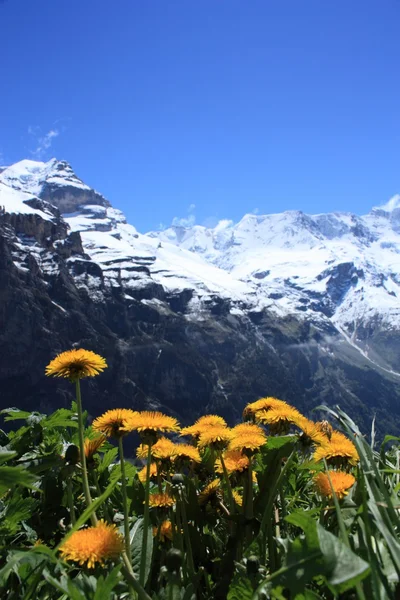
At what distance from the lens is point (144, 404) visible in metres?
182

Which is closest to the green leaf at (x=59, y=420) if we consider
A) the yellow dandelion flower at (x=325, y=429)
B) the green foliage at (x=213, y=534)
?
the green foliage at (x=213, y=534)

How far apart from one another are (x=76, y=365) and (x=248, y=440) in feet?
1.96

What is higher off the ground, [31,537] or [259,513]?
[259,513]

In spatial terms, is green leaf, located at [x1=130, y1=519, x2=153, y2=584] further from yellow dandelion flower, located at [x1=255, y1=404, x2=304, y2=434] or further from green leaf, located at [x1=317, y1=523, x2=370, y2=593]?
green leaf, located at [x1=317, y1=523, x2=370, y2=593]

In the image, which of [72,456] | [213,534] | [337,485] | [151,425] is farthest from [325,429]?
[72,456]

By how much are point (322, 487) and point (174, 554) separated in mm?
484

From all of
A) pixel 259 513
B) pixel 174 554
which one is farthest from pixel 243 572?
pixel 259 513

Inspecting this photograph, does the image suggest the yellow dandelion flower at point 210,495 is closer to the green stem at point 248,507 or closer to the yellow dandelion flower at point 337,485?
the green stem at point 248,507

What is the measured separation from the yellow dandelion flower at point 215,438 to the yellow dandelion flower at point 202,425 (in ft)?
0.26

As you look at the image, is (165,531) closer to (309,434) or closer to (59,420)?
(309,434)

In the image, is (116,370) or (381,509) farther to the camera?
(116,370)

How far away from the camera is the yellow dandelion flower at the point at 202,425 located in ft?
6.05

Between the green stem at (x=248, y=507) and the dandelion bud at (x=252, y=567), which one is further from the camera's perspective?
the green stem at (x=248, y=507)

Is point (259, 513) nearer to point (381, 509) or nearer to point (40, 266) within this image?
point (381, 509)
